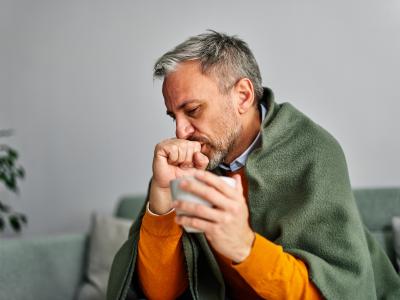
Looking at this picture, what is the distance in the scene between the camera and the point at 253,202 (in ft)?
4.24

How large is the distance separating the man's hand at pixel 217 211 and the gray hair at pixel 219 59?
537 millimetres

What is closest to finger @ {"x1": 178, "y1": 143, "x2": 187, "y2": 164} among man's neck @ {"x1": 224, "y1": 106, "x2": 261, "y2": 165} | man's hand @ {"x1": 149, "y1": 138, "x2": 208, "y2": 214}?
man's hand @ {"x1": 149, "y1": 138, "x2": 208, "y2": 214}

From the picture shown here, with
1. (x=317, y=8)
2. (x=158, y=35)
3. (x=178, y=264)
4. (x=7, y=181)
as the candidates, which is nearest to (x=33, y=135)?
(x=7, y=181)

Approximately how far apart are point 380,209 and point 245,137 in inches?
34.9

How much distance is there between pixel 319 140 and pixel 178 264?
48cm

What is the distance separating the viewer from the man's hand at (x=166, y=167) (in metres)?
1.23

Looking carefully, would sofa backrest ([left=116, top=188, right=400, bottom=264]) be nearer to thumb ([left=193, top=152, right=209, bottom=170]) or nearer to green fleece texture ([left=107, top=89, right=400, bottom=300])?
green fleece texture ([left=107, top=89, right=400, bottom=300])

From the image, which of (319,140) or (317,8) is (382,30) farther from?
(319,140)

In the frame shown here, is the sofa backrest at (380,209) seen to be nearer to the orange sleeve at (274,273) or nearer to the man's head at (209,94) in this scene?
the man's head at (209,94)

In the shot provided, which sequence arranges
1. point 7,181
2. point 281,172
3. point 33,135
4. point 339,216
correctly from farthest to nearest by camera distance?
1. point 33,135
2. point 7,181
3. point 281,172
4. point 339,216

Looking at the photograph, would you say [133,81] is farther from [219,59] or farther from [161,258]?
[161,258]

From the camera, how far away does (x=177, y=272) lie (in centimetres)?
132

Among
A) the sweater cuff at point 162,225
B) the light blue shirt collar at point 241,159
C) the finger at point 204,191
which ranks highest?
the finger at point 204,191

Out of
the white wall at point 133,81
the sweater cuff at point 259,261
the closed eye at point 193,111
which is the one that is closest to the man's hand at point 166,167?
the closed eye at point 193,111
